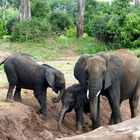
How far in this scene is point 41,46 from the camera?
2342 cm

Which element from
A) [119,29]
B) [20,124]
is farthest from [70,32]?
[20,124]

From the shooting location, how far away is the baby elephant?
10.1 meters

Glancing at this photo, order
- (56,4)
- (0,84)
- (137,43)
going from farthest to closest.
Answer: (56,4) < (137,43) < (0,84)

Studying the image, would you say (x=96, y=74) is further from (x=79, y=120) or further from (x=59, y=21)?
(x=59, y=21)

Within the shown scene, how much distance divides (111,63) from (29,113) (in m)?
1.74

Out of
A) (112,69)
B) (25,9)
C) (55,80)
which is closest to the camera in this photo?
(112,69)

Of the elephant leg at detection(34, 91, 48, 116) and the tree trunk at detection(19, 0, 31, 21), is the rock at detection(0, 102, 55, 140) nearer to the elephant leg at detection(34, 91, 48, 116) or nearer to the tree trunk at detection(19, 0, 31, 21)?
the elephant leg at detection(34, 91, 48, 116)

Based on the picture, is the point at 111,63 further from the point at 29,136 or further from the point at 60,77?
the point at 29,136

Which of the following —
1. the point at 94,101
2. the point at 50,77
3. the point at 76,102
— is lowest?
the point at 76,102

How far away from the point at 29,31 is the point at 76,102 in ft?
45.5

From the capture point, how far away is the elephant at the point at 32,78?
10.1 meters

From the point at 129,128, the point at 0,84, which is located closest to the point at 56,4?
the point at 0,84

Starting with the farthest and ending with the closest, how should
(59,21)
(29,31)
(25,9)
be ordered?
(59,21), (25,9), (29,31)

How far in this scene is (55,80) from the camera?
1023 cm
